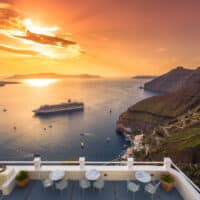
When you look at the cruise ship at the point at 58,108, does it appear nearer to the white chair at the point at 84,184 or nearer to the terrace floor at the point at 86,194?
the terrace floor at the point at 86,194

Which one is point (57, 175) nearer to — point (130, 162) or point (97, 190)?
point (97, 190)

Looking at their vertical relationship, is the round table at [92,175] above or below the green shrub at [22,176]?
above

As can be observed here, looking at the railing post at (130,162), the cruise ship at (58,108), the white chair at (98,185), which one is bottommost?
the cruise ship at (58,108)

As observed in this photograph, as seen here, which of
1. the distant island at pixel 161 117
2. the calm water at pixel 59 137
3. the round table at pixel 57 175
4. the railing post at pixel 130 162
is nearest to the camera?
the round table at pixel 57 175

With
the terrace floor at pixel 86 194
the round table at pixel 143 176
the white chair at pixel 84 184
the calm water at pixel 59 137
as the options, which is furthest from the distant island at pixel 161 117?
the white chair at pixel 84 184

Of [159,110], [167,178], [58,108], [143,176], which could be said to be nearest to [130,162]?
[143,176]

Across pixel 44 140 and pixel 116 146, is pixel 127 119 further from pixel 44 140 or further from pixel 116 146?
pixel 44 140

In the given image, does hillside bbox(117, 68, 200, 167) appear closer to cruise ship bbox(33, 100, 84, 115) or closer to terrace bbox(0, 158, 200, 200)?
cruise ship bbox(33, 100, 84, 115)
